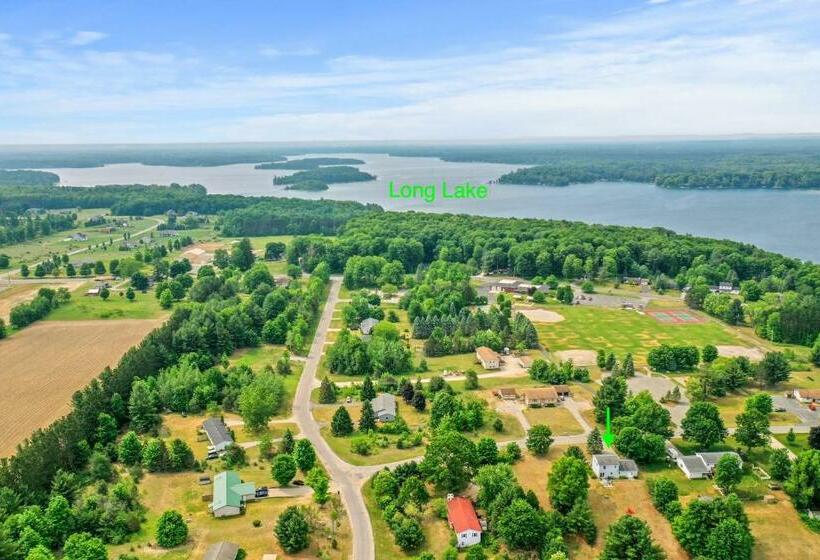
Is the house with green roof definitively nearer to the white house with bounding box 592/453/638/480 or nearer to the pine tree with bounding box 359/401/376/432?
the pine tree with bounding box 359/401/376/432

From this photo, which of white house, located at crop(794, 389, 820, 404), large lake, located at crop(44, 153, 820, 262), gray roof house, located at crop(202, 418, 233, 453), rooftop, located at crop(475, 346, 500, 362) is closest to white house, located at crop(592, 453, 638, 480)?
rooftop, located at crop(475, 346, 500, 362)

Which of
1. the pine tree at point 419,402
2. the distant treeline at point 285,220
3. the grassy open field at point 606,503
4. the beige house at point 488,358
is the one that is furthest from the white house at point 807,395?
the distant treeline at point 285,220

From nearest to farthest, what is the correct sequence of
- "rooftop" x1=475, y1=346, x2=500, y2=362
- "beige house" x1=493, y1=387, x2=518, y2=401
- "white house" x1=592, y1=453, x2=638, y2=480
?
1. "white house" x1=592, y1=453, x2=638, y2=480
2. "beige house" x1=493, y1=387, x2=518, y2=401
3. "rooftop" x1=475, y1=346, x2=500, y2=362

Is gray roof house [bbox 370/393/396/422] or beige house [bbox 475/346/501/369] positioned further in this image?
beige house [bbox 475/346/501/369]

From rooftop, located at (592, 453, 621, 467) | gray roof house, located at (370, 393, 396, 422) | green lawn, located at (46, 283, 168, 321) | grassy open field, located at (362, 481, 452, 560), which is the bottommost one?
grassy open field, located at (362, 481, 452, 560)

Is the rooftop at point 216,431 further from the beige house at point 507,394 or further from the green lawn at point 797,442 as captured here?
the green lawn at point 797,442
